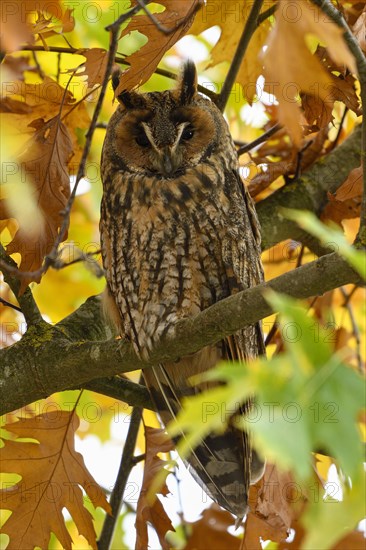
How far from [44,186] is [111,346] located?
1.94 ft

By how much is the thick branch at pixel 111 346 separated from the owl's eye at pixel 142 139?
714 millimetres

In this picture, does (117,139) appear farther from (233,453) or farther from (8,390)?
(233,453)

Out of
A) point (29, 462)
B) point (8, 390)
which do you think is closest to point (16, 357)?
point (8, 390)

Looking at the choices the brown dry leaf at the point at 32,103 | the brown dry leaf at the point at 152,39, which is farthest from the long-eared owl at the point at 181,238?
the brown dry leaf at the point at 152,39

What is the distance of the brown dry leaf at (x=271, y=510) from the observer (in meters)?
2.67

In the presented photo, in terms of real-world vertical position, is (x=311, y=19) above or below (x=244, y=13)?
below

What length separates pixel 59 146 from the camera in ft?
9.09

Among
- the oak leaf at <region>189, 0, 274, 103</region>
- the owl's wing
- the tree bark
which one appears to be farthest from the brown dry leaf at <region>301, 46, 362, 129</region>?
the tree bark

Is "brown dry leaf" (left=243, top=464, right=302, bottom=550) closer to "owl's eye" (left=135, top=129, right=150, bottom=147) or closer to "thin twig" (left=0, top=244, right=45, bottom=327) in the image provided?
"thin twig" (left=0, top=244, right=45, bottom=327)

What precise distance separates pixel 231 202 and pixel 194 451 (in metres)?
0.94

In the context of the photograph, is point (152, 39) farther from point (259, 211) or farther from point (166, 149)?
point (259, 211)

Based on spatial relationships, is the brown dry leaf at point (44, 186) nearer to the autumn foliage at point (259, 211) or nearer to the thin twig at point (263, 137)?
the autumn foliage at point (259, 211)

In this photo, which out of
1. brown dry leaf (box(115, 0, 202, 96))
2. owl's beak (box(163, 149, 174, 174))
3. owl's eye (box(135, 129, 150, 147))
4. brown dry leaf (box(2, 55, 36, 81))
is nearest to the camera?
brown dry leaf (box(115, 0, 202, 96))

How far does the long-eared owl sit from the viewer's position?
2.88 metres
